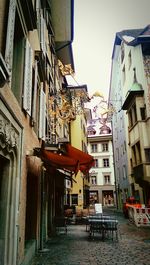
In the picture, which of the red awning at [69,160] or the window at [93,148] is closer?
the red awning at [69,160]

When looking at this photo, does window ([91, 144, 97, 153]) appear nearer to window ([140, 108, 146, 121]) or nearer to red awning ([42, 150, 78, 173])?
window ([140, 108, 146, 121])

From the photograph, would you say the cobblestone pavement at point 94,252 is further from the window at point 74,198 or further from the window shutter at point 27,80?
the window at point 74,198

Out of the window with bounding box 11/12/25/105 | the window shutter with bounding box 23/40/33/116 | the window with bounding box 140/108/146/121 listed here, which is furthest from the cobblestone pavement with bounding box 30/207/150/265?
the window with bounding box 140/108/146/121

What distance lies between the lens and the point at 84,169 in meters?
8.19

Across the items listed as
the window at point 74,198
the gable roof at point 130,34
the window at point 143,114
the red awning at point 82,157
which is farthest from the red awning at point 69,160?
the window at point 74,198

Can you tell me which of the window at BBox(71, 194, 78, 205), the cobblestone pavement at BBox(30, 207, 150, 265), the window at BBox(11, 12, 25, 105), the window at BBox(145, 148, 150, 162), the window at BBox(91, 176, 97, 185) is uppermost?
the window at BBox(11, 12, 25, 105)

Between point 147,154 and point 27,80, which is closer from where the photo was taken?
point 27,80

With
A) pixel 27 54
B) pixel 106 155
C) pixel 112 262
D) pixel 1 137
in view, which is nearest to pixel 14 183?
pixel 1 137

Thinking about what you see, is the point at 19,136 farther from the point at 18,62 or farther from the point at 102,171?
the point at 102,171

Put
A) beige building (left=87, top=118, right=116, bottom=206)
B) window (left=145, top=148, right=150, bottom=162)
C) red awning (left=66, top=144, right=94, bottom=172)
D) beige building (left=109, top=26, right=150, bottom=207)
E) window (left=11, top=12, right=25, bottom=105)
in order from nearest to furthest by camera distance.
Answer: window (left=11, top=12, right=25, bottom=105) < red awning (left=66, top=144, right=94, bottom=172) < window (left=145, top=148, right=150, bottom=162) < beige building (left=109, top=26, right=150, bottom=207) < beige building (left=87, top=118, right=116, bottom=206)

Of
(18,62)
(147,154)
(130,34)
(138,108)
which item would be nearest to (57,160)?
(18,62)

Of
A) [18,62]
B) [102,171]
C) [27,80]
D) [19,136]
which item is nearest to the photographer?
[19,136]

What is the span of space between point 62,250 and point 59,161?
3.27 meters

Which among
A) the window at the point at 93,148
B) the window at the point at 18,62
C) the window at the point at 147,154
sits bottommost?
the window at the point at 147,154
